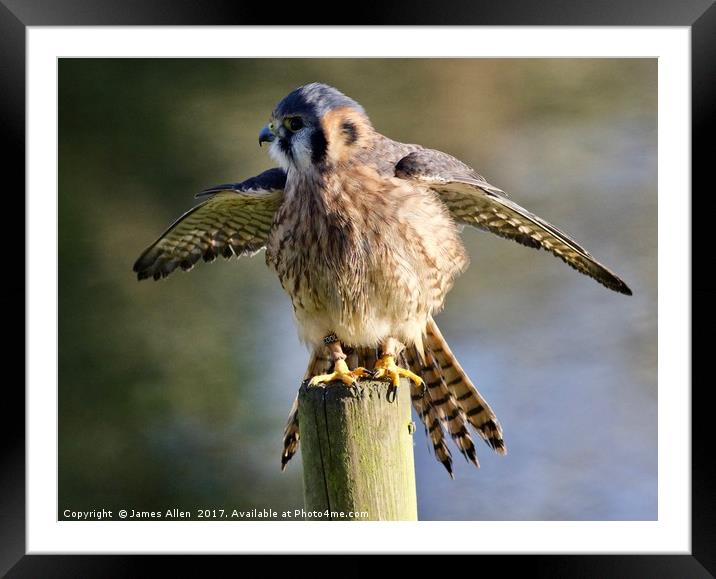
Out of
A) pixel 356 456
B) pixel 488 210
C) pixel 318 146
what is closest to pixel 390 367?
pixel 356 456

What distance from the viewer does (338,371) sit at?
334 centimetres

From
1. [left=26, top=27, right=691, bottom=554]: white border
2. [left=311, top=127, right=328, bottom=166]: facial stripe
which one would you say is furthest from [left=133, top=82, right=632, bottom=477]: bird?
[left=26, top=27, right=691, bottom=554]: white border

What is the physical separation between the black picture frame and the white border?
0.11 feet

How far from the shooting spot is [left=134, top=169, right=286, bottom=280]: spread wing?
3.62 metres

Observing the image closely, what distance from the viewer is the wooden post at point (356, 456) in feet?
9.12

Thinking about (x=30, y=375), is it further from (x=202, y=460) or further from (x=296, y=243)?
(x=202, y=460)

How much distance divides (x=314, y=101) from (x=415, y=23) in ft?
1.64

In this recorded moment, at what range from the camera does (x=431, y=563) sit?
317cm

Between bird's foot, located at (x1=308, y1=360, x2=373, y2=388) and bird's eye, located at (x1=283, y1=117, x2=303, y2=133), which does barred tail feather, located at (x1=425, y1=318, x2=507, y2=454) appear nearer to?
bird's foot, located at (x1=308, y1=360, x2=373, y2=388)

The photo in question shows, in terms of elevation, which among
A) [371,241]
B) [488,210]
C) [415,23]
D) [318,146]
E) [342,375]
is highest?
[415,23]

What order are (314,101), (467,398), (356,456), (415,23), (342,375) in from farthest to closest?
(467,398)
(314,101)
(342,375)
(415,23)
(356,456)

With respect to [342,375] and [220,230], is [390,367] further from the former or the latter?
[220,230]

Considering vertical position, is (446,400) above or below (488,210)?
below

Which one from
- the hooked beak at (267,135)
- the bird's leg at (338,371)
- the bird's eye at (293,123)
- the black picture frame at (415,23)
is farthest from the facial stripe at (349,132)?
the bird's leg at (338,371)
